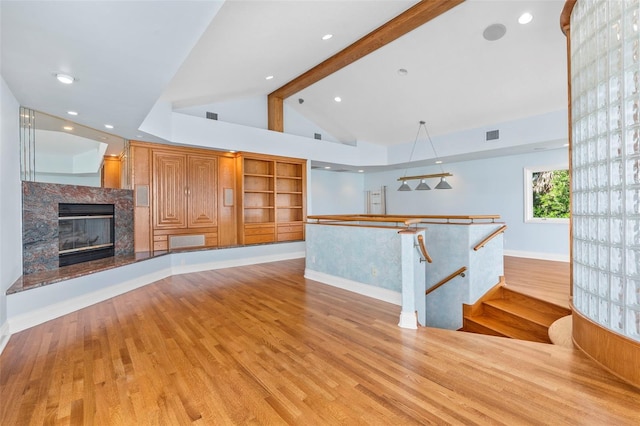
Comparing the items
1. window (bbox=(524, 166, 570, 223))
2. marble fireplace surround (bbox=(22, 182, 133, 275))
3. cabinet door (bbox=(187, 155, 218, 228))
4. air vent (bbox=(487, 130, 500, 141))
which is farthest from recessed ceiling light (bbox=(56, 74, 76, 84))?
window (bbox=(524, 166, 570, 223))

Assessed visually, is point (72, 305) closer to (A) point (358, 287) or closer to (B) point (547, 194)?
(A) point (358, 287)

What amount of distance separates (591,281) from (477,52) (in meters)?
4.01

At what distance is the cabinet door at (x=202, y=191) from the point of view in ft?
20.0

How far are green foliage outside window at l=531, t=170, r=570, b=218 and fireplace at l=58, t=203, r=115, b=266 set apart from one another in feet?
29.1

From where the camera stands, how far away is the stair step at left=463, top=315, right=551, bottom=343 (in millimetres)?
3931

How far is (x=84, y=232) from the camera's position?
15.2 feet

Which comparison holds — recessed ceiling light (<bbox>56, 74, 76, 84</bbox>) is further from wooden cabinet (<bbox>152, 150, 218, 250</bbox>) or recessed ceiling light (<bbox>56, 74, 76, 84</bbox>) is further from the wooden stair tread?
the wooden stair tread

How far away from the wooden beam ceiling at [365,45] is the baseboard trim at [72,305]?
4.53 m

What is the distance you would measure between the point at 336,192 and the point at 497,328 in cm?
642

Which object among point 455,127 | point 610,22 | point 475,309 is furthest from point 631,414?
point 455,127

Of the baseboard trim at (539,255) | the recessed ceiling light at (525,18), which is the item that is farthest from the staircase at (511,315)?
the recessed ceiling light at (525,18)

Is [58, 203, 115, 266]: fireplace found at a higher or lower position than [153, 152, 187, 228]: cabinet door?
lower

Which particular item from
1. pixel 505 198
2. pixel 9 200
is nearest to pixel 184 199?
pixel 9 200

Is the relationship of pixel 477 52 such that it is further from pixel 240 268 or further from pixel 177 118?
pixel 240 268
